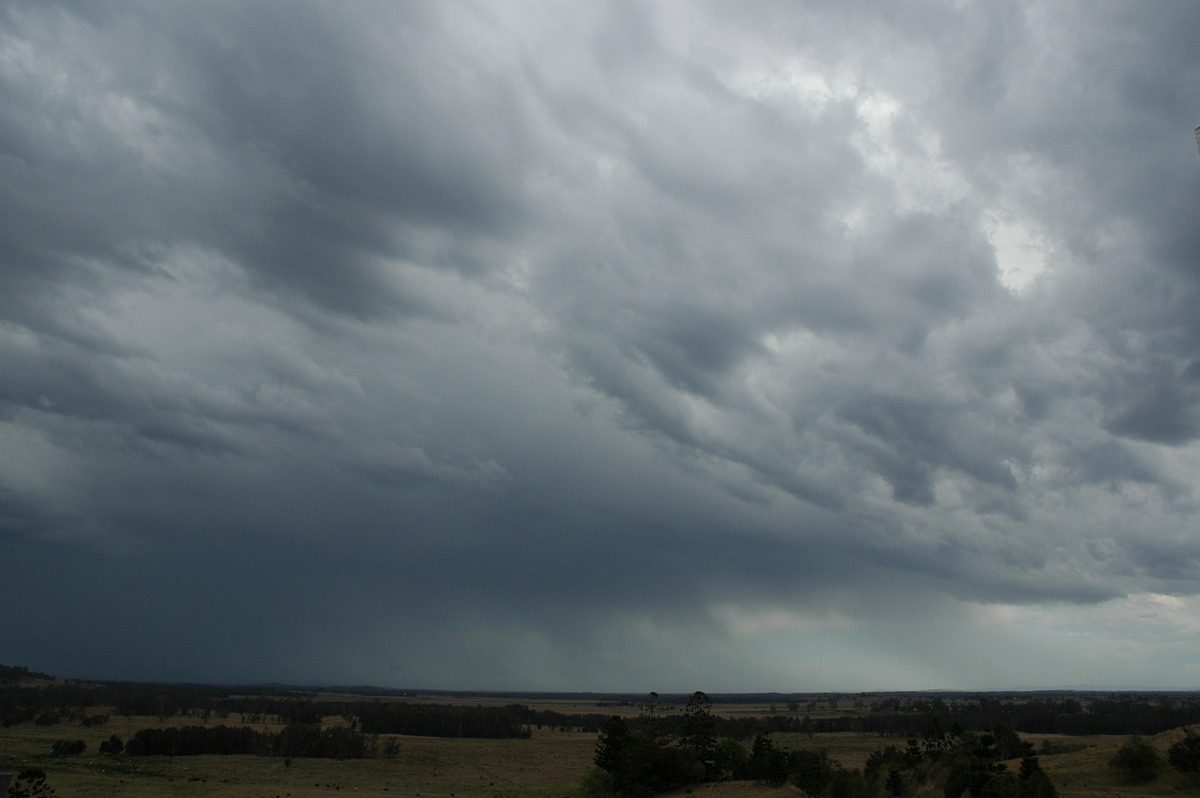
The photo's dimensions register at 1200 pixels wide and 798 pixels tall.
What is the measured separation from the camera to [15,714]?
16875 centimetres

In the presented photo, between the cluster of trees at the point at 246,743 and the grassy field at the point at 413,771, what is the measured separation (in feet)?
20.3

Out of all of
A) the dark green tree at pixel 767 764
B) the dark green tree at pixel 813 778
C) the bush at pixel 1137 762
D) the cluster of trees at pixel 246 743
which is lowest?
the cluster of trees at pixel 246 743

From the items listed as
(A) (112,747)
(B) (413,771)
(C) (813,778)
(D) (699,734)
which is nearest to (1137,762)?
(C) (813,778)

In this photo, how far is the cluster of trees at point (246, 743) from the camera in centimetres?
13450

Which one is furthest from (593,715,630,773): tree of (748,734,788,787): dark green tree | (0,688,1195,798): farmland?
(748,734,788,787): dark green tree

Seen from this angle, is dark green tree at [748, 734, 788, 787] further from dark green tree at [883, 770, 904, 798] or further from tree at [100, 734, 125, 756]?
tree at [100, 734, 125, 756]

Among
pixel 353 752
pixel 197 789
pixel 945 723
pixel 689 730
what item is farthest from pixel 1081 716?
pixel 197 789

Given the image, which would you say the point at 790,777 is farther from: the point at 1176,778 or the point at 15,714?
the point at 15,714

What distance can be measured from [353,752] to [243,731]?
24.4 meters

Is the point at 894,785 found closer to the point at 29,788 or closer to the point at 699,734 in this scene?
the point at 699,734

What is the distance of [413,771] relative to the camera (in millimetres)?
121188

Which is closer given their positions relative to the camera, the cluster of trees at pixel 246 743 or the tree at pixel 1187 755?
the tree at pixel 1187 755

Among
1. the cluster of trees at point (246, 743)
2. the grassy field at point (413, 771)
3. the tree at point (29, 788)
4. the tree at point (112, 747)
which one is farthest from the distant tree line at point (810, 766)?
the tree at point (112, 747)

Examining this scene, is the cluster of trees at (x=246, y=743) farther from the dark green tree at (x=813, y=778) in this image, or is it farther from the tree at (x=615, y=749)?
the dark green tree at (x=813, y=778)
